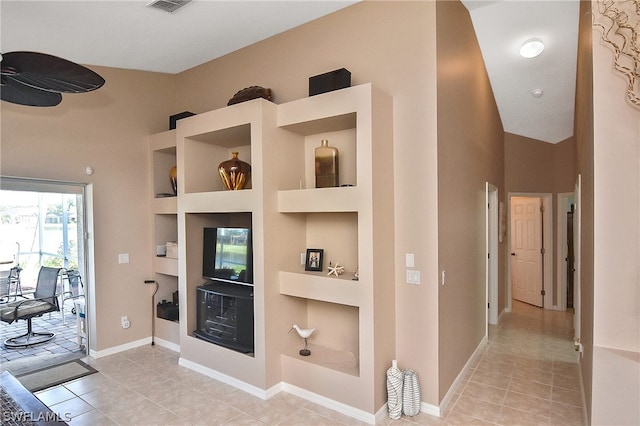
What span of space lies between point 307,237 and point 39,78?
2368 millimetres

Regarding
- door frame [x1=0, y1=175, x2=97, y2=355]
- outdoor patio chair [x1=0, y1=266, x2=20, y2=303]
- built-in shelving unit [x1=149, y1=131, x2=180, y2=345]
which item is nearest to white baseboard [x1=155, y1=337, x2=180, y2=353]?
built-in shelving unit [x1=149, y1=131, x2=180, y2=345]

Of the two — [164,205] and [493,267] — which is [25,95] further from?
[493,267]

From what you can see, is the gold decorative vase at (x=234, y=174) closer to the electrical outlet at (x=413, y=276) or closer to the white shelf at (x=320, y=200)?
the white shelf at (x=320, y=200)

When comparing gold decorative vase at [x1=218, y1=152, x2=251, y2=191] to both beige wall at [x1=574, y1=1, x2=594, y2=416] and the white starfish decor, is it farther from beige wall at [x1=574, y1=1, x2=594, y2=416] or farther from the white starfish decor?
beige wall at [x1=574, y1=1, x2=594, y2=416]

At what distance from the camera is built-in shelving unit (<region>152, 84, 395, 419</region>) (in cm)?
285

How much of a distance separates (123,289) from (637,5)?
16.8 ft

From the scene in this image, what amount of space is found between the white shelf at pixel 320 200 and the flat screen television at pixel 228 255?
21.6 inches

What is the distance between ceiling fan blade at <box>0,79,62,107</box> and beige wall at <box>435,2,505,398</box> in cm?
274

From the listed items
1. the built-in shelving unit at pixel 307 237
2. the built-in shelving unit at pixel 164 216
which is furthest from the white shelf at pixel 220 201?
the built-in shelving unit at pixel 164 216

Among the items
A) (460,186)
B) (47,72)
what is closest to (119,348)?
(47,72)

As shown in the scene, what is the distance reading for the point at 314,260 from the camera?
341cm

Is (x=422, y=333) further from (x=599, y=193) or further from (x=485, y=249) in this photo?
(x=485, y=249)

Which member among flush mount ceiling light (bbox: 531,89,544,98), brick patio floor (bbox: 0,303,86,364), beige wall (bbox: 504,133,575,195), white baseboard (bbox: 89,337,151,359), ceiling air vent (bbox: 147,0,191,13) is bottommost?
white baseboard (bbox: 89,337,151,359)

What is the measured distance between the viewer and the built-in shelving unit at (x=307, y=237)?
2846mm
